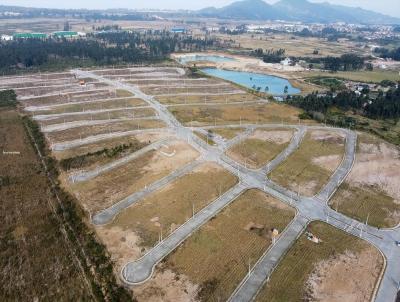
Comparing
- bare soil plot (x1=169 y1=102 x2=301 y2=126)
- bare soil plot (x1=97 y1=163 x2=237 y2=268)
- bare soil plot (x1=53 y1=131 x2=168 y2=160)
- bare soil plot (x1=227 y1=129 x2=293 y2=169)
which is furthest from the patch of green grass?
bare soil plot (x1=53 y1=131 x2=168 y2=160)

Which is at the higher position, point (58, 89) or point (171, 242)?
point (171, 242)

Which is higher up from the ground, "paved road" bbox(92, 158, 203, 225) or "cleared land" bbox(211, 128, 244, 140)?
"cleared land" bbox(211, 128, 244, 140)

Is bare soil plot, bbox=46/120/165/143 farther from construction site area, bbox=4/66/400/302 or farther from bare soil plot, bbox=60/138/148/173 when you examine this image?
bare soil plot, bbox=60/138/148/173

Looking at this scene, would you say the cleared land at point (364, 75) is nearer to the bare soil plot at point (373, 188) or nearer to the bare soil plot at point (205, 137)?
the bare soil plot at point (373, 188)

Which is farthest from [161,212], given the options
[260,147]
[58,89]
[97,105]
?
[58,89]

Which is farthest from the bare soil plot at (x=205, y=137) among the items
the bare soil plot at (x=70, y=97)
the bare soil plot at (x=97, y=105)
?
the bare soil plot at (x=70, y=97)

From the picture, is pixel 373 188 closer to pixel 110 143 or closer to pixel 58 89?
pixel 110 143
